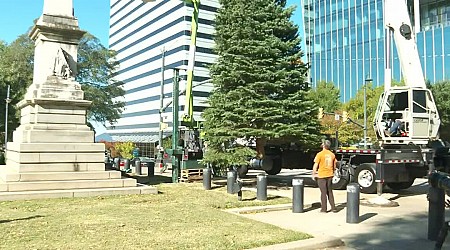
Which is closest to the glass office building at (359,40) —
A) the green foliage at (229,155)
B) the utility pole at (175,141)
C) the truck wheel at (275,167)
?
the truck wheel at (275,167)

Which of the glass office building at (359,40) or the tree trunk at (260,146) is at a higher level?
the glass office building at (359,40)

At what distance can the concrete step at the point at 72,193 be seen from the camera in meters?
12.4

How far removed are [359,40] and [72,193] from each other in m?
60.3

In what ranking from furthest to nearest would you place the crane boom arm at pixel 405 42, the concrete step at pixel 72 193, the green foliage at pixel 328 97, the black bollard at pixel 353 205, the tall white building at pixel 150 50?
the tall white building at pixel 150 50
the green foliage at pixel 328 97
the crane boom arm at pixel 405 42
the concrete step at pixel 72 193
the black bollard at pixel 353 205

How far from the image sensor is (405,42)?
15734mm

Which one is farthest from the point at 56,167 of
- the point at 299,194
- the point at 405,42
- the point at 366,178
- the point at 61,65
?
the point at 405,42

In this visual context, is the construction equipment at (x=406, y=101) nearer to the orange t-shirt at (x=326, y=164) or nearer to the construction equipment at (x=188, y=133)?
the orange t-shirt at (x=326, y=164)

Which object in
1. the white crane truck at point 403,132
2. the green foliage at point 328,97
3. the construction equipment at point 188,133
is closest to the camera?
the white crane truck at point 403,132

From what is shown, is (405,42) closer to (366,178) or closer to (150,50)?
(366,178)

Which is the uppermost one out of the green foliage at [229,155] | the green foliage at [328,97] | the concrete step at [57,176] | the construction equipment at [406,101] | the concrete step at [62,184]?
the green foliage at [328,97]

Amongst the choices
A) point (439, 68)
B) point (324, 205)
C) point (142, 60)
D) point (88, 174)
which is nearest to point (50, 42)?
point (88, 174)

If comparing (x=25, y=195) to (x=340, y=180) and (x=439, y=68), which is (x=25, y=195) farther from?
(x=439, y=68)

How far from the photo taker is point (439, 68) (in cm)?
5438

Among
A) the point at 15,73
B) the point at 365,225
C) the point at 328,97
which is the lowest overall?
the point at 365,225
